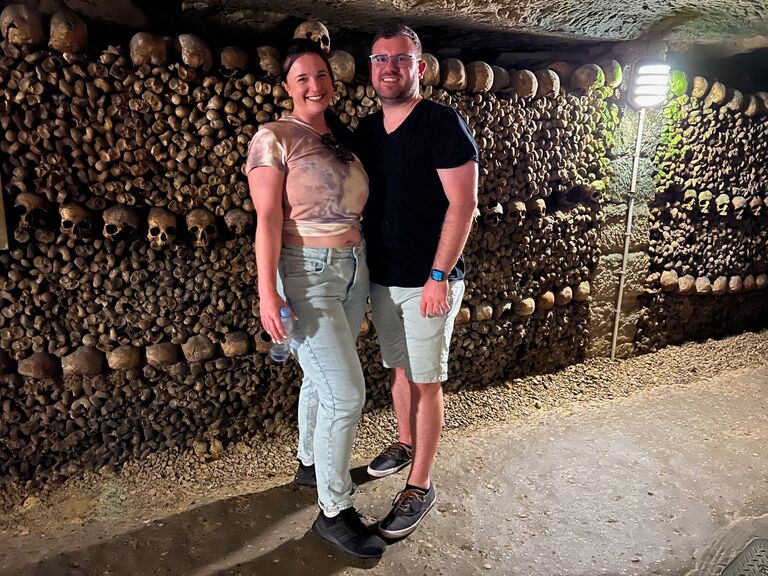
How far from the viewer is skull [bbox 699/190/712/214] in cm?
346

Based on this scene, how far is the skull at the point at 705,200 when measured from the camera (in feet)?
11.4

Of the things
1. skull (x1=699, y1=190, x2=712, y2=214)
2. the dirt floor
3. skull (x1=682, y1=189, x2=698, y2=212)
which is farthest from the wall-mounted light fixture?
the dirt floor

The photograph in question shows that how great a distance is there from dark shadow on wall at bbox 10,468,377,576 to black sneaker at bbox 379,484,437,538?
0.49ft

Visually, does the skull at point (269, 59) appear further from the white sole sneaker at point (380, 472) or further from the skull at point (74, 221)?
the white sole sneaker at point (380, 472)

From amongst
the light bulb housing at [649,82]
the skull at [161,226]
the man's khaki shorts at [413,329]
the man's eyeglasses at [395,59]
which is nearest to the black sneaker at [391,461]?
the man's khaki shorts at [413,329]

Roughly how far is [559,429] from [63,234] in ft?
8.02

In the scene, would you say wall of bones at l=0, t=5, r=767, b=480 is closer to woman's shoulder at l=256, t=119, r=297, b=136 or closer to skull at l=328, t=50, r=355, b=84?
skull at l=328, t=50, r=355, b=84

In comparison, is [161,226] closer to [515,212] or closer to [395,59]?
[395,59]

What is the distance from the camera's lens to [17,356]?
2.12 metres

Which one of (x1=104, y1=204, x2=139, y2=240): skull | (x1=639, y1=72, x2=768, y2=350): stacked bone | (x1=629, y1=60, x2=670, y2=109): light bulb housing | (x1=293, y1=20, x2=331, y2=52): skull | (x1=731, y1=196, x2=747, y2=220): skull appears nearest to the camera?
(x1=104, y1=204, x2=139, y2=240): skull

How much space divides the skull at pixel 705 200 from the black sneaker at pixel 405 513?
2.69 metres

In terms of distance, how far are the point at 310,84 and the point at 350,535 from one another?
4.87 ft

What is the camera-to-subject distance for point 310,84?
5.38 ft

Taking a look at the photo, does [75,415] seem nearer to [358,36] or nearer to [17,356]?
[17,356]
